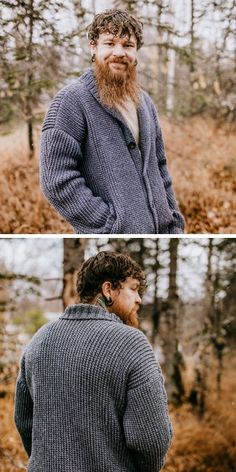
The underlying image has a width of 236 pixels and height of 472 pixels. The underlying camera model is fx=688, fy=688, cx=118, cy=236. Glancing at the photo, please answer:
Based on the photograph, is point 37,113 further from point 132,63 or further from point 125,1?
point 132,63

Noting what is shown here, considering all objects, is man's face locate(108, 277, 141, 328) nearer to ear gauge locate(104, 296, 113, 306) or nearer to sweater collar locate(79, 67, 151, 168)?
ear gauge locate(104, 296, 113, 306)

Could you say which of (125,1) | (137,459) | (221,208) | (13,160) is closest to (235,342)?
(221,208)

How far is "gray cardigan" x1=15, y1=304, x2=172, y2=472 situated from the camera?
2221 millimetres

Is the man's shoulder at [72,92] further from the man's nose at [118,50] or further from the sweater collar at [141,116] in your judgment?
the man's nose at [118,50]

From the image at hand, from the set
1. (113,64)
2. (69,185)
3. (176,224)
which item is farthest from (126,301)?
(113,64)

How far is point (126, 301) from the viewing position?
8.16 feet

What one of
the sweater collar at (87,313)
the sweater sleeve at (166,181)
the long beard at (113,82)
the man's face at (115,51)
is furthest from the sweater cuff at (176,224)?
the sweater collar at (87,313)

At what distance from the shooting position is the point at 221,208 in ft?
16.7

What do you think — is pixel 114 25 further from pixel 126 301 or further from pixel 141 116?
pixel 126 301

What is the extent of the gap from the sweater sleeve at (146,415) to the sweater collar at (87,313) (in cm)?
18

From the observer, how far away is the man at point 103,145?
278cm

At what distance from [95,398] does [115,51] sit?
4.72 feet

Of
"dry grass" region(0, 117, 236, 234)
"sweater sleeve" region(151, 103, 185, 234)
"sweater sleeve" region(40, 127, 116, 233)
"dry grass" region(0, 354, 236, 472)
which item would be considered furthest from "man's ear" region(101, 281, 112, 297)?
"dry grass" region(0, 354, 236, 472)

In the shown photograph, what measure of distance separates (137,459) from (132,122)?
1406mm
